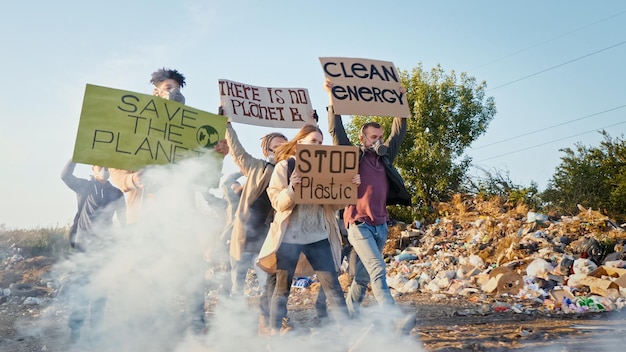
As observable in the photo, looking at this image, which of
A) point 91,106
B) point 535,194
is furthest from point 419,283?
point 535,194

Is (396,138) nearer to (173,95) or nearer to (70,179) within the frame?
(173,95)

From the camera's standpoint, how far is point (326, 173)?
4.17m

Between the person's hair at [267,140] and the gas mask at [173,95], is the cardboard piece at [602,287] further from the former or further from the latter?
the gas mask at [173,95]

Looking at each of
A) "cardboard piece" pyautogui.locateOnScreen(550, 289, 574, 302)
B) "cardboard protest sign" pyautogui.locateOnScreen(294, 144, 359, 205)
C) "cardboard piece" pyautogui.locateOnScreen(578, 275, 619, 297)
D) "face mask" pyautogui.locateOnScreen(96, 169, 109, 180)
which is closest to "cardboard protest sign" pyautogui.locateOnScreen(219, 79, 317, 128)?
"face mask" pyautogui.locateOnScreen(96, 169, 109, 180)

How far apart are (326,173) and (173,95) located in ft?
5.26

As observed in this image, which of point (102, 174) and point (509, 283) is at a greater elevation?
point (102, 174)

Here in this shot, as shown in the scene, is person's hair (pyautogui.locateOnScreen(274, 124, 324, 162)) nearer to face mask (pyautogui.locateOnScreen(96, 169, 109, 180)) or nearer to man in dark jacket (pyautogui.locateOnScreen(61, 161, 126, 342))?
man in dark jacket (pyautogui.locateOnScreen(61, 161, 126, 342))

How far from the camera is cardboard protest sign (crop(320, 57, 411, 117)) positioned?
538 centimetres

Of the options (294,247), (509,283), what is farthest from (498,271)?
(294,247)

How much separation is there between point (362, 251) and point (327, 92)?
1.72 m

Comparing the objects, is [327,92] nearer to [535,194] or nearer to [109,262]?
[109,262]

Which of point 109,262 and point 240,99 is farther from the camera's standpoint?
point 240,99

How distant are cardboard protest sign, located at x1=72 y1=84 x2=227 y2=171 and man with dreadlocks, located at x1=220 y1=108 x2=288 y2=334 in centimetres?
27

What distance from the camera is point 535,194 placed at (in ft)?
74.9
